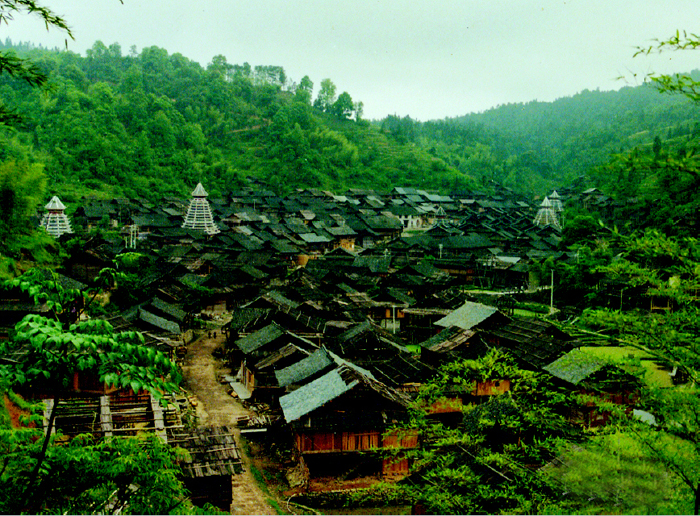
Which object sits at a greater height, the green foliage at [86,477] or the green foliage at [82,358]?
the green foliage at [82,358]

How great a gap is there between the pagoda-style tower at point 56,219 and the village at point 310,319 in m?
0.14

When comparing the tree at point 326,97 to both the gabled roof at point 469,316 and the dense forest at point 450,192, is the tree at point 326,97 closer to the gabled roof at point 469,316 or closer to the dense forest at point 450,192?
the dense forest at point 450,192

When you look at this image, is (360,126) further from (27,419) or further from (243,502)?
(27,419)

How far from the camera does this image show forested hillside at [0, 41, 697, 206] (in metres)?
69.2

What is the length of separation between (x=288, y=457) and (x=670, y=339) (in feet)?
43.3

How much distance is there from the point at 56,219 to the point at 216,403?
3132 cm

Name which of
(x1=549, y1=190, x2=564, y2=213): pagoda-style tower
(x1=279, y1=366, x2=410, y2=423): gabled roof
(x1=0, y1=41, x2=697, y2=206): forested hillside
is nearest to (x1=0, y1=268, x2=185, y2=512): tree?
(x1=279, y1=366, x2=410, y2=423): gabled roof

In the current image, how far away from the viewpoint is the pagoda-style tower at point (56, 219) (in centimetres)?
4456

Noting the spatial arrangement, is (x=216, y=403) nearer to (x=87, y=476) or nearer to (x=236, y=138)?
(x=87, y=476)

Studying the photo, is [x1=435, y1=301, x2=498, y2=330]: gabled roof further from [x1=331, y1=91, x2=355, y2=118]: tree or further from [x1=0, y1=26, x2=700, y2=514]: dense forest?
[x1=331, y1=91, x2=355, y2=118]: tree

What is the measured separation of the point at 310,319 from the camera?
2692 cm

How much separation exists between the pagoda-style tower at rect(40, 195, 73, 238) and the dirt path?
21.9 metres

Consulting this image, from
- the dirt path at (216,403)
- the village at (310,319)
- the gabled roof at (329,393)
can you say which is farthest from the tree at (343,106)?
the gabled roof at (329,393)

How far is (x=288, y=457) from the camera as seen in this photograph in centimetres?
1755
